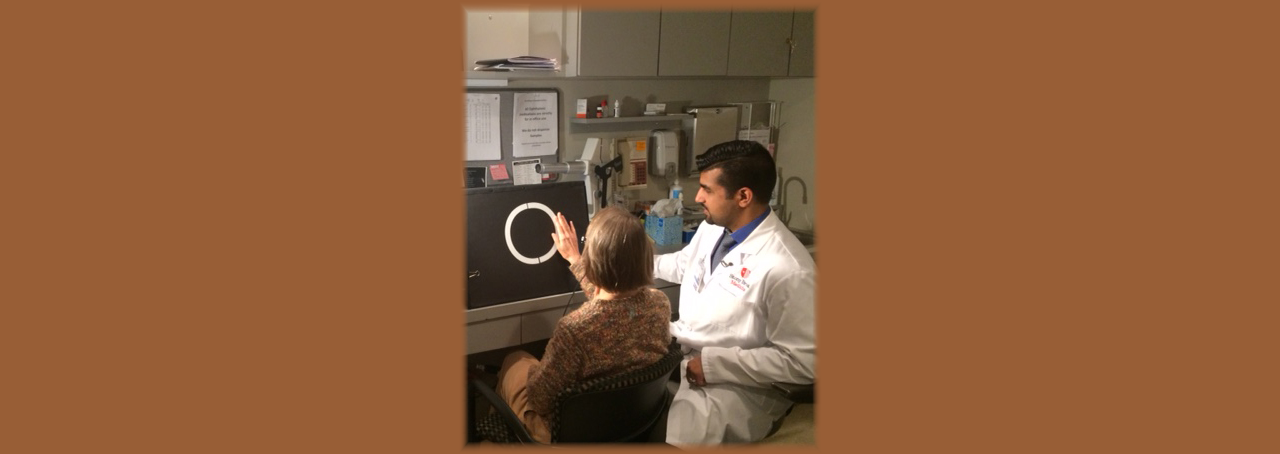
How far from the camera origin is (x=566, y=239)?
2457 millimetres

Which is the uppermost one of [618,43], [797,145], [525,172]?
[618,43]

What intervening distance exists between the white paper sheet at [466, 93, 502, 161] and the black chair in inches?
46.6

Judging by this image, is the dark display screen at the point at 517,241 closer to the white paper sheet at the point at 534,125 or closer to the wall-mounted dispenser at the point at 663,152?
the white paper sheet at the point at 534,125

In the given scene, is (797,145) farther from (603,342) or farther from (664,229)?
(603,342)

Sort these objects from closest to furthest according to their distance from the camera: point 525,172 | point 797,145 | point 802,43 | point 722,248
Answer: point 722,248 → point 525,172 → point 802,43 → point 797,145

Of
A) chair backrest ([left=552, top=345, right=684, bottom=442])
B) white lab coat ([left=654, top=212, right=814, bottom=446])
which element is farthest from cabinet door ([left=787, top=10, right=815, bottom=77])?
chair backrest ([left=552, top=345, right=684, bottom=442])

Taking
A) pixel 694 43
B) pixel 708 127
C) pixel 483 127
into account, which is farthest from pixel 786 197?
pixel 483 127

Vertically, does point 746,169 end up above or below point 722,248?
above

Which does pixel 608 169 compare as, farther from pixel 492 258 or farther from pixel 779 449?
pixel 779 449

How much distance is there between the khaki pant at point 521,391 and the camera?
196 cm

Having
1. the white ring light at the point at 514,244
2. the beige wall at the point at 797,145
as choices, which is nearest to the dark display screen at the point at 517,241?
the white ring light at the point at 514,244

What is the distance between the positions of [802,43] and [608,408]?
1917 millimetres

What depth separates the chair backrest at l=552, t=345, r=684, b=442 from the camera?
1728 millimetres

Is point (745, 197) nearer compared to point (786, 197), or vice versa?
point (745, 197)
